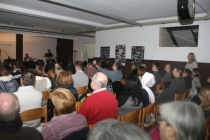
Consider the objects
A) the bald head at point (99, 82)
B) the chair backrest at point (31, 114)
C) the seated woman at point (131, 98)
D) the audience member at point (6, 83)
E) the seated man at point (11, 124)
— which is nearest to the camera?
the seated man at point (11, 124)

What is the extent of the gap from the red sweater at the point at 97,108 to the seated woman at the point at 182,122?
1.05 m

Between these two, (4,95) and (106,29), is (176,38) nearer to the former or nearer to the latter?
(106,29)

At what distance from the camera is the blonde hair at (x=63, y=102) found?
5.44ft

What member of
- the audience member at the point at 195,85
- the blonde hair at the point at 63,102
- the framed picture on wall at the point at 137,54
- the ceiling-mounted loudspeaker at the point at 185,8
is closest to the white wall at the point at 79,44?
the framed picture on wall at the point at 137,54

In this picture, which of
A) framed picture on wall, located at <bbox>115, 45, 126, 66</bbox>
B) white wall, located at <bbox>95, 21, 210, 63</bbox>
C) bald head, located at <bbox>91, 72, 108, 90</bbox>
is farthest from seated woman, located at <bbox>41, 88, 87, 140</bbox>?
framed picture on wall, located at <bbox>115, 45, 126, 66</bbox>

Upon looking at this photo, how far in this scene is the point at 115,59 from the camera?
26.9 ft

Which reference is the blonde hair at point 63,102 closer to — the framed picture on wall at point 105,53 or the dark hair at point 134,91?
the dark hair at point 134,91

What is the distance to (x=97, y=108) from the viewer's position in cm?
209

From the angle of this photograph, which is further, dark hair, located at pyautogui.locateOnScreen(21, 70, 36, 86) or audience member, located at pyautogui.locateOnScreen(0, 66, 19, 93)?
audience member, located at pyautogui.locateOnScreen(0, 66, 19, 93)

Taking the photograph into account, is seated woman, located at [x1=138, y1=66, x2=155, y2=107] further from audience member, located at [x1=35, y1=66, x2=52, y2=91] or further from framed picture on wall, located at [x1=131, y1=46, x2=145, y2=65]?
framed picture on wall, located at [x1=131, y1=46, x2=145, y2=65]

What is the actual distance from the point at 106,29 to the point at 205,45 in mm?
4257

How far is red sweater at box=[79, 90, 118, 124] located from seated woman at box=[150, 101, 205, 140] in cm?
105

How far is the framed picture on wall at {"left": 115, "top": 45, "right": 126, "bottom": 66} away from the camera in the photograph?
781 cm

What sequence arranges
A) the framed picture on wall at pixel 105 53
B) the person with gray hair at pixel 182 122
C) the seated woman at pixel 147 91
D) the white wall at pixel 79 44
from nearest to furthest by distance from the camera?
the person with gray hair at pixel 182 122, the seated woman at pixel 147 91, the framed picture on wall at pixel 105 53, the white wall at pixel 79 44
